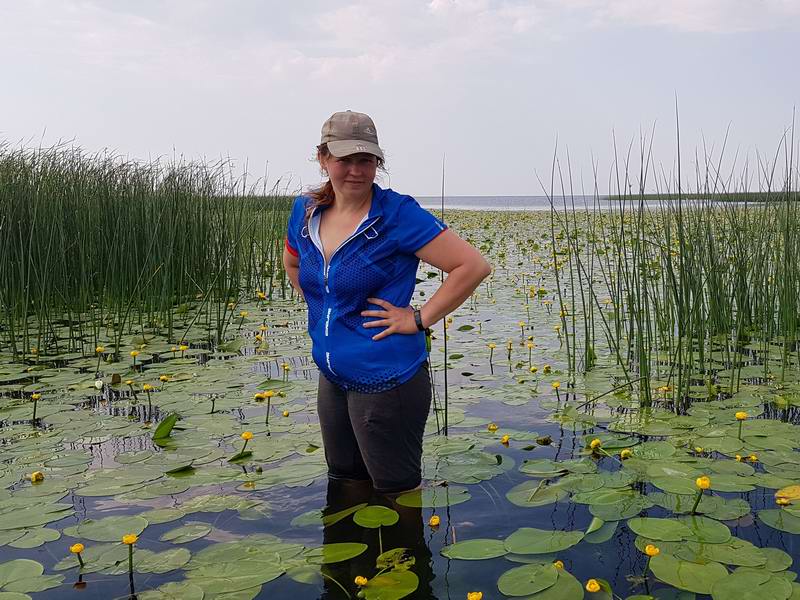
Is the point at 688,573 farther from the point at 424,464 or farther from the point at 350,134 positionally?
the point at 350,134

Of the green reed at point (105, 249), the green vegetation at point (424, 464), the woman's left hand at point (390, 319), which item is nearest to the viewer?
the green vegetation at point (424, 464)

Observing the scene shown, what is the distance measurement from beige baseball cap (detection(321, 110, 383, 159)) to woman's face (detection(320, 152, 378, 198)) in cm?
3

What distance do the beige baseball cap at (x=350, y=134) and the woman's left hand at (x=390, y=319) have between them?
43 cm

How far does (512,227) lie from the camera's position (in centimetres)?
1720

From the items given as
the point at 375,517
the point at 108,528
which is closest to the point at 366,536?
the point at 375,517

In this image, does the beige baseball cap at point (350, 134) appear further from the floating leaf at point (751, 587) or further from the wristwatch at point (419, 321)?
the floating leaf at point (751, 587)

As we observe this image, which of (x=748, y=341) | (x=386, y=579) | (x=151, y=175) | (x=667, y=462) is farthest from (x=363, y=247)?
(x=151, y=175)

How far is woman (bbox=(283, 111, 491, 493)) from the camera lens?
2.03 m

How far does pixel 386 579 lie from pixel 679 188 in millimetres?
2306

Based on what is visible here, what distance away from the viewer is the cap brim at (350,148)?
197 cm

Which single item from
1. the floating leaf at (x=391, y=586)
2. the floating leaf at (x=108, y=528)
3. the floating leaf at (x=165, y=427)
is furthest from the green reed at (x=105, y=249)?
the floating leaf at (x=391, y=586)

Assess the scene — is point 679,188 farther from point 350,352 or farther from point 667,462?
point 350,352

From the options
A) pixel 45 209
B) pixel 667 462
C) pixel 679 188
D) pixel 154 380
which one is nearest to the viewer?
pixel 667 462

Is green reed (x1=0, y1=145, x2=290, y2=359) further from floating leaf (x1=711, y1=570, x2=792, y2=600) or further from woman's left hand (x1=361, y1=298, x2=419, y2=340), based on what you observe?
floating leaf (x1=711, y1=570, x2=792, y2=600)
